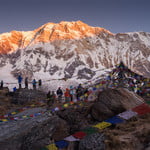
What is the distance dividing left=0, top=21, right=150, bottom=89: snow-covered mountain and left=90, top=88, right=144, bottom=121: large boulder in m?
83.2

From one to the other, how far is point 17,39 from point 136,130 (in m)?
148

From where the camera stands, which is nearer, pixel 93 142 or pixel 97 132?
pixel 93 142

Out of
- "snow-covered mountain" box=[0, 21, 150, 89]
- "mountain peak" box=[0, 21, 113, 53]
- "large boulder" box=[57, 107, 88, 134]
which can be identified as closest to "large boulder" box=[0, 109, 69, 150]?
"large boulder" box=[57, 107, 88, 134]

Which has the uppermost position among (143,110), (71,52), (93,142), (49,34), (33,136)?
(49,34)

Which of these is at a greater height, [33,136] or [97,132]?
[97,132]

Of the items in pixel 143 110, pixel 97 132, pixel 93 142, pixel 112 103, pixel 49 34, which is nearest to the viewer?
pixel 93 142

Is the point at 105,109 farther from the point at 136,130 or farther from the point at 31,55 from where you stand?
the point at 31,55

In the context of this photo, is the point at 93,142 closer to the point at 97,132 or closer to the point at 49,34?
the point at 97,132

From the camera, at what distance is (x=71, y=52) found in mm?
112938

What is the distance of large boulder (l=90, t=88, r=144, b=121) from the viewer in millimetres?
7605

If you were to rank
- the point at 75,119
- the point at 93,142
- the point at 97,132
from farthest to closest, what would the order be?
the point at 75,119 < the point at 97,132 < the point at 93,142

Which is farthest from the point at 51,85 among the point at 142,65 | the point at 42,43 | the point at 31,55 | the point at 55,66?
the point at 142,65

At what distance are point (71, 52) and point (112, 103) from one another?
106303mm

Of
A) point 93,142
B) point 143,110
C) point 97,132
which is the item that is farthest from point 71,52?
point 93,142
